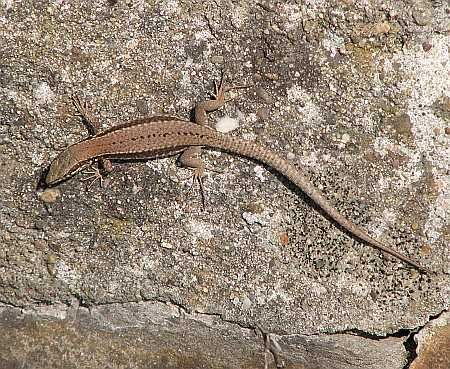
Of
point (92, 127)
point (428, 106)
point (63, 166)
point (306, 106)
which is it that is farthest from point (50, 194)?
point (428, 106)

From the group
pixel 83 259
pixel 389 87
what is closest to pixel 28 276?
pixel 83 259

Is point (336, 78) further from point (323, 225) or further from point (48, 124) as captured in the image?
point (48, 124)

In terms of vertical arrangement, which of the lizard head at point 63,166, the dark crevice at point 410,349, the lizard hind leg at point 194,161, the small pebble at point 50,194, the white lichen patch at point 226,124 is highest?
the white lichen patch at point 226,124

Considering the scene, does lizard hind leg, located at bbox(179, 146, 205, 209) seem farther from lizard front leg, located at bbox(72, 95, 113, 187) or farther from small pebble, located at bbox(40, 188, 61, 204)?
small pebble, located at bbox(40, 188, 61, 204)

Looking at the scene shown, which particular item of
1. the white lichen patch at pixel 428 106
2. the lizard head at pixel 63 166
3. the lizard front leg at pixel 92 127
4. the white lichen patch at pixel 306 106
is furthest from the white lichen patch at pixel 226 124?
the white lichen patch at pixel 428 106

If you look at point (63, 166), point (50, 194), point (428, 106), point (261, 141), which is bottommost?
point (50, 194)

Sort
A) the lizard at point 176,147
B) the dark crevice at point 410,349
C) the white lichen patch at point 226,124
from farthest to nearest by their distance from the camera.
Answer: the dark crevice at point 410,349 → the white lichen patch at point 226,124 → the lizard at point 176,147

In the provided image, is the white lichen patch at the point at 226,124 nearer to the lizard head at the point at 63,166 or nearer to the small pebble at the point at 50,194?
the lizard head at the point at 63,166

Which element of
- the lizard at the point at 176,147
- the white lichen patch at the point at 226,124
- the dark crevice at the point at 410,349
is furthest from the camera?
the dark crevice at the point at 410,349

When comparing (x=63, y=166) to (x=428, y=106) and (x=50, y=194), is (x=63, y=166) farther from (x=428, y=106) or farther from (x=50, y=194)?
(x=428, y=106)
